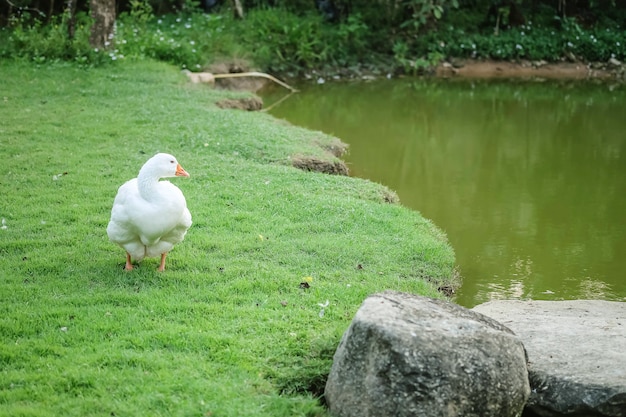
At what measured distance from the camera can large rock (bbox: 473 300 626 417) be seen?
15.3 feet

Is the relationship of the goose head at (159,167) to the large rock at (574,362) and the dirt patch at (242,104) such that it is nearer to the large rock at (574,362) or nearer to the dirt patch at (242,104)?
the large rock at (574,362)

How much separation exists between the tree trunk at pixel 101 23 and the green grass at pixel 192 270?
4142mm

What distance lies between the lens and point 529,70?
20.1 meters

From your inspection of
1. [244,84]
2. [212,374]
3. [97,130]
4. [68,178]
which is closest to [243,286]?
[212,374]

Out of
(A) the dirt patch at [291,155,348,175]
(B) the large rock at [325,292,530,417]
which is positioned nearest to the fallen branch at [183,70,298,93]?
(A) the dirt patch at [291,155,348,175]

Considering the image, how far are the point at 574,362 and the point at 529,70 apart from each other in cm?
1618

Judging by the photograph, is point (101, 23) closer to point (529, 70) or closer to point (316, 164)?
point (316, 164)

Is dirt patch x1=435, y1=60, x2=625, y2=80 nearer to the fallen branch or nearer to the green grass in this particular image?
the fallen branch

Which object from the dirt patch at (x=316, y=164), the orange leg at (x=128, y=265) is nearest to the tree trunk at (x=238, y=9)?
the dirt patch at (x=316, y=164)

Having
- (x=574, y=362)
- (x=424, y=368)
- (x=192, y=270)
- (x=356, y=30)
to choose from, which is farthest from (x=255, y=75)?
(x=424, y=368)

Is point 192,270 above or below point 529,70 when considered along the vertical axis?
below

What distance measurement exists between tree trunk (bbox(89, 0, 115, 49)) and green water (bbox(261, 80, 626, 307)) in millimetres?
3367

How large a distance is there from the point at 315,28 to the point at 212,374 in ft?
53.7

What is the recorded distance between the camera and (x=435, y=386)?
4305 millimetres
